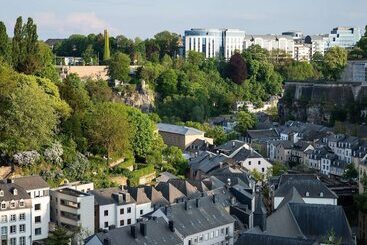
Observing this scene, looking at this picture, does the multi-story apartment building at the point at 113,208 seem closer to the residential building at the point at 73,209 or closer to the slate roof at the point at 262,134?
the residential building at the point at 73,209

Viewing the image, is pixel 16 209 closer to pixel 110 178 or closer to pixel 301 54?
pixel 110 178

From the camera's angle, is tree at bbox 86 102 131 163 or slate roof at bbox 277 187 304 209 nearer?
slate roof at bbox 277 187 304 209

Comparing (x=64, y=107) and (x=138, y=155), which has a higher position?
(x=64, y=107)

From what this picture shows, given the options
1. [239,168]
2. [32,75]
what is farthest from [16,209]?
[239,168]

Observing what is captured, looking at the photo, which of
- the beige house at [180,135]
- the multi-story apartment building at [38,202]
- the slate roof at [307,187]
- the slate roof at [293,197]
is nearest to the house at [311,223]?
the slate roof at [293,197]

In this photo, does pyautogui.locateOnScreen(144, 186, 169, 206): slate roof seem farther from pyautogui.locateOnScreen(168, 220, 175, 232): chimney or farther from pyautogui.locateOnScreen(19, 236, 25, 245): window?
pyautogui.locateOnScreen(19, 236, 25, 245): window

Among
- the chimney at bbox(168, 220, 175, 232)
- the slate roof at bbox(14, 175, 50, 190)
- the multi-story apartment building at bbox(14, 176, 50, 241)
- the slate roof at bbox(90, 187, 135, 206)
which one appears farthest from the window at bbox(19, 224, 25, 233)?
the chimney at bbox(168, 220, 175, 232)

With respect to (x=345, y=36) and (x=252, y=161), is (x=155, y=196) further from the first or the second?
(x=345, y=36)
